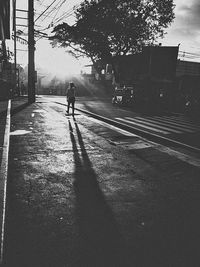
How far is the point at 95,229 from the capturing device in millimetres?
3576

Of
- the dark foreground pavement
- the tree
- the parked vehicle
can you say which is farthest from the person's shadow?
the tree

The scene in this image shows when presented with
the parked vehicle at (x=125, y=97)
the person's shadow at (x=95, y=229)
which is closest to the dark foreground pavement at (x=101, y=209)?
the person's shadow at (x=95, y=229)

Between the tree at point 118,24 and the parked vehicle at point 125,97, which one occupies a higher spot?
the tree at point 118,24

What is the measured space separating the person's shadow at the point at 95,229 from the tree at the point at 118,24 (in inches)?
1379

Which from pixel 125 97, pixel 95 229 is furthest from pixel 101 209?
pixel 125 97

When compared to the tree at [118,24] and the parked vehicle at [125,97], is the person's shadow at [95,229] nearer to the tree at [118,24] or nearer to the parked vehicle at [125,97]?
the parked vehicle at [125,97]

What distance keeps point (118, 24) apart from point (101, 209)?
38889 millimetres

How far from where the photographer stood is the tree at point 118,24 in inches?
1521

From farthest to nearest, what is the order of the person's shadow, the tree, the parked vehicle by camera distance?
the tree, the parked vehicle, the person's shadow

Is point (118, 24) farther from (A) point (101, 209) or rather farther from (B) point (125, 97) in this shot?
(A) point (101, 209)

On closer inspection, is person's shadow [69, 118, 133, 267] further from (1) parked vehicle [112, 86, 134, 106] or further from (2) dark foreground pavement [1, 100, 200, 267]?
(1) parked vehicle [112, 86, 134, 106]

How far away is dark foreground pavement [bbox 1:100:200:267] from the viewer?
3.03 meters

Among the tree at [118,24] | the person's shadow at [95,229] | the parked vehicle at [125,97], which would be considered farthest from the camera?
the tree at [118,24]

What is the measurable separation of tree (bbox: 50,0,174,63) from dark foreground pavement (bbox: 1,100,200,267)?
33.6 metres
